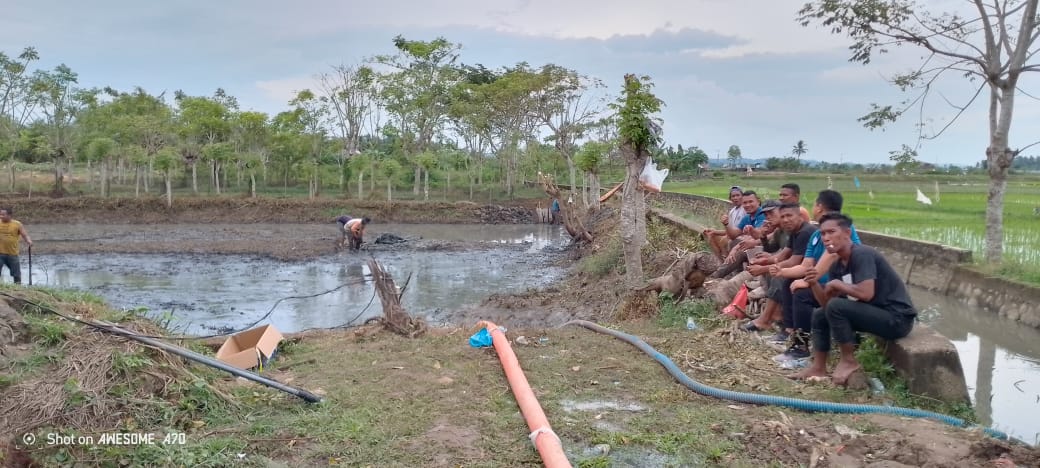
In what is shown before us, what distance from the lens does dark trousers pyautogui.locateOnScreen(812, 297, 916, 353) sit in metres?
4.63

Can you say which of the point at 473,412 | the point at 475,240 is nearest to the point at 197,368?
the point at 473,412

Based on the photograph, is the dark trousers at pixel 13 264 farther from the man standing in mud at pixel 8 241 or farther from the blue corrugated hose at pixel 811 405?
the blue corrugated hose at pixel 811 405

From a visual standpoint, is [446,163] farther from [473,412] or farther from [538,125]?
[473,412]

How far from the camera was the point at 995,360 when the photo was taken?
24.6 feet

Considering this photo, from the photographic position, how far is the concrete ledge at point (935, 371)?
14.8 feet

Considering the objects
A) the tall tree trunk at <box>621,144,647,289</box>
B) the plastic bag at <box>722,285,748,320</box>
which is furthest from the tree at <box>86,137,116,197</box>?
the plastic bag at <box>722,285,748,320</box>

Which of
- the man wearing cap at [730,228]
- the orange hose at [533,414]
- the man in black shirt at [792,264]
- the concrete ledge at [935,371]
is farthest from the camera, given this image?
the man wearing cap at [730,228]

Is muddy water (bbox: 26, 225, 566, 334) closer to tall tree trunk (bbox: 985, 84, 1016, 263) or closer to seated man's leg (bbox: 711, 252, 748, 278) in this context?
seated man's leg (bbox: 711, 252, 748, 278)

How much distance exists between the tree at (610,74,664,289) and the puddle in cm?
407

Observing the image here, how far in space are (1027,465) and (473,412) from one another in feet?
10.1

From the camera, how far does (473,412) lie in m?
4.49

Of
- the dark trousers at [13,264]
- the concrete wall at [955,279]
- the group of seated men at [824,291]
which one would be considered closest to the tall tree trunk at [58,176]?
the dark trousers at [13,264]

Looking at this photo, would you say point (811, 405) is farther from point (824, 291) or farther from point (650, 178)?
point (650, 178)

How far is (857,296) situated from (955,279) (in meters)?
7.41
